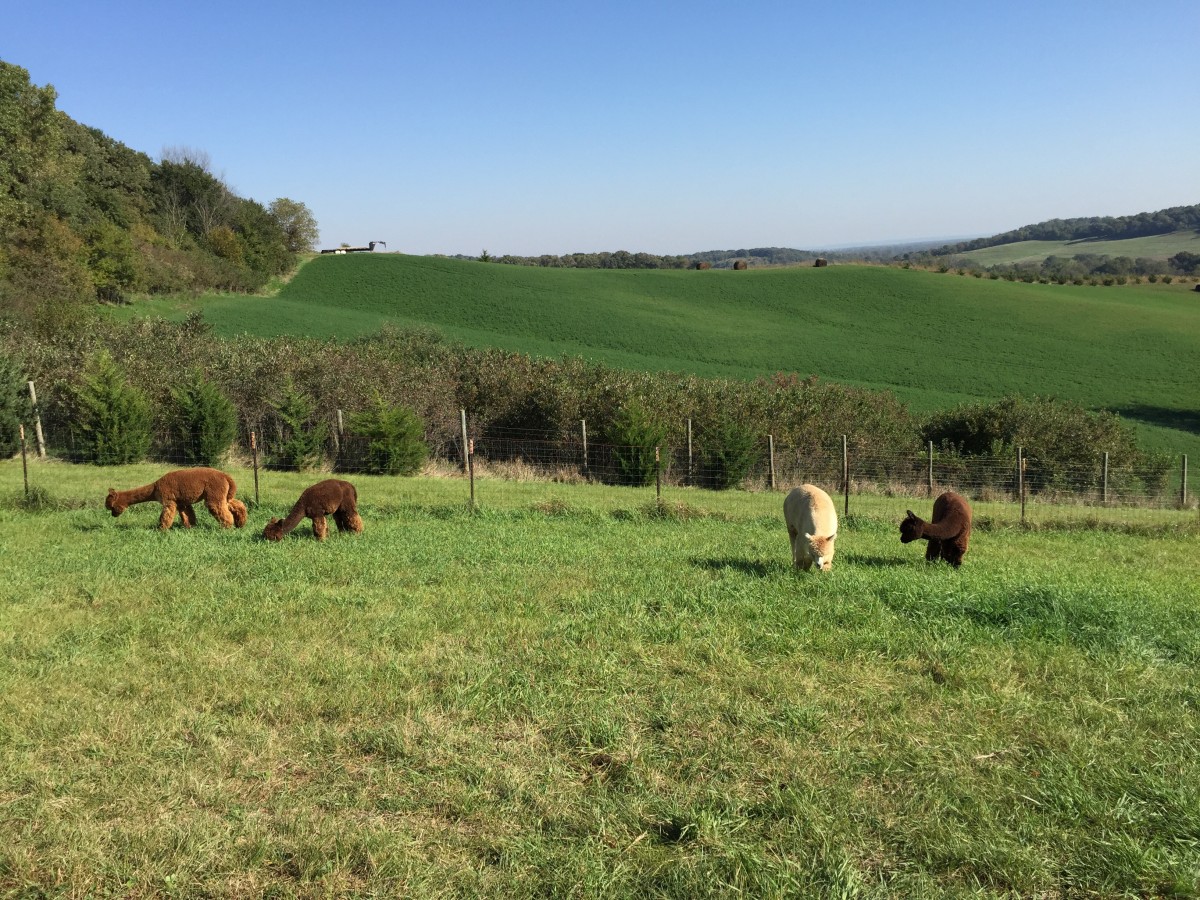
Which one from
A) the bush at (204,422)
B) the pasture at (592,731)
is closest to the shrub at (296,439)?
the bush at (204,422)

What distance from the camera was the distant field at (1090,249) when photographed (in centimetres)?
11038

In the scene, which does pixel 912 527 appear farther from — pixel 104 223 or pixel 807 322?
pixel 104 223

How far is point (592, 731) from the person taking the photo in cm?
561

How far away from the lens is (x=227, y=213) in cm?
7938

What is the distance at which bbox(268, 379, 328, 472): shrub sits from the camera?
22609mm

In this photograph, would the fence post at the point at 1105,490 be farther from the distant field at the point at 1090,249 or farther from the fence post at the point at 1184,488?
the distant field at the point at 1090,249

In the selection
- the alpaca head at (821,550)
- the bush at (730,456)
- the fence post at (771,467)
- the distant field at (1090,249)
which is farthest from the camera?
the distant field at (1090,249)

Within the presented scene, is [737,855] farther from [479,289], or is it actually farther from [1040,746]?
A: [479,289]

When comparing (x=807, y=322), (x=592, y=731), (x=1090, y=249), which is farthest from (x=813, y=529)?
(x=1090, y=249)

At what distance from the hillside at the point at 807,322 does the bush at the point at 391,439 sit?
25032mm

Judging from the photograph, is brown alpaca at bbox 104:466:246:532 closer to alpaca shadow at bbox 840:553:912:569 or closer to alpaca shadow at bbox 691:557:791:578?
alpaca shadow at bbox 691:557:791:578

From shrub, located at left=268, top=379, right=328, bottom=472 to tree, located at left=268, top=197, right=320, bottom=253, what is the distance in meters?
70.3

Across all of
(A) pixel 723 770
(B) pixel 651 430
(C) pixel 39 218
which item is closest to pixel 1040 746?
(A) pixel 723 770

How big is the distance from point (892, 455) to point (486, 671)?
74.0ft
